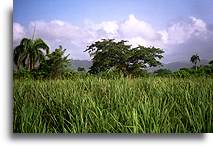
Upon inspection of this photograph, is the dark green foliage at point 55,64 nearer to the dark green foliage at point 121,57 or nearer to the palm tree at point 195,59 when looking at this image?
the dark green foliage at point 121,57

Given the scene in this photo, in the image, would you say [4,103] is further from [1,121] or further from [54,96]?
[54,96]

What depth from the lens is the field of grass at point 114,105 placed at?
164 cm

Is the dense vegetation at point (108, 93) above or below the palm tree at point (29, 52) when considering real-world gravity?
below

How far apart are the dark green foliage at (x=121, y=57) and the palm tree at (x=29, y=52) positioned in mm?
216

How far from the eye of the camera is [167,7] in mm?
1689

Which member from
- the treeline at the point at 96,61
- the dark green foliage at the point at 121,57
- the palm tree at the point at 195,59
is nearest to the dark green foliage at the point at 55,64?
the treeline at the point at 96,61

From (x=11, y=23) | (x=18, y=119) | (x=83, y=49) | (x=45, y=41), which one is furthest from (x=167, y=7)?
(x=18, y=119)

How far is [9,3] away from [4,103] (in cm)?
46

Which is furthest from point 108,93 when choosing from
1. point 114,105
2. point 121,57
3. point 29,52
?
point 29,52

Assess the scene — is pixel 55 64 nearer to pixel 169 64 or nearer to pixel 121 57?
pixel 121 57

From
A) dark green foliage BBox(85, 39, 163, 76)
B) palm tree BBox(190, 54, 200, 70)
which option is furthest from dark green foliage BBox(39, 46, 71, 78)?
palm tree BBox(190, 54, 200, 70)

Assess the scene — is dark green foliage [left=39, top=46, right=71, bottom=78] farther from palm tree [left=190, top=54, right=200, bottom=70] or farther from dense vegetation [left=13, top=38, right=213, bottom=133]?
palm tree [left=190, top=54, right=200, bottom=70]

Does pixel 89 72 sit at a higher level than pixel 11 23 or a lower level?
lower

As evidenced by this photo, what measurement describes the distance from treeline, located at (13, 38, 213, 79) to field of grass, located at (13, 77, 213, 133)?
0.03 meters
